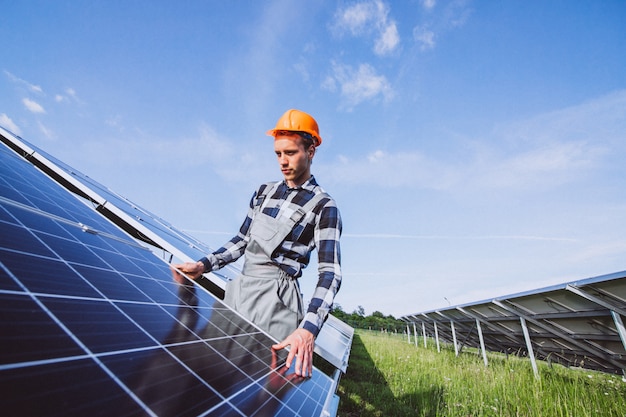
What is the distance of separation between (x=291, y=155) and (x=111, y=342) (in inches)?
84.3

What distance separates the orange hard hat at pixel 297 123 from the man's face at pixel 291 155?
71mm

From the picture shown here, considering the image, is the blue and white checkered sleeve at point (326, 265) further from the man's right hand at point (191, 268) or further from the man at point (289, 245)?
the man's right hand at point (191, 268)

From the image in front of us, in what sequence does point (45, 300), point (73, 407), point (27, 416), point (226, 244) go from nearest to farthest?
point (27, 416), point (73, 407), point (45, 300), point (226, 244)

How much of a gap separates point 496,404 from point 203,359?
18.6 ft

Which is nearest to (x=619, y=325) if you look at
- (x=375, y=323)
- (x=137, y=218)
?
(x=137, y=218)

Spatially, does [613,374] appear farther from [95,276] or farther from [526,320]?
[95,276]

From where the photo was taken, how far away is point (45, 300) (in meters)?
1.08

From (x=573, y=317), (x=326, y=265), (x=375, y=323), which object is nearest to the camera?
(x=326, y=265)

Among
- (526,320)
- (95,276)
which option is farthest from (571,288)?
(95,276)

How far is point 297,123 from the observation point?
9.52ft

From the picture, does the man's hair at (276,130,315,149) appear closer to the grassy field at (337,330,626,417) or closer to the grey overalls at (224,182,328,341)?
the grey overalls at (224,182,328,341)

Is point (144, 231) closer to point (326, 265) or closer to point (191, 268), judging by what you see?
point (191, 268)

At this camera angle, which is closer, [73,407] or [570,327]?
[73,407]

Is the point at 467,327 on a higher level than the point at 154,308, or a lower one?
higher
